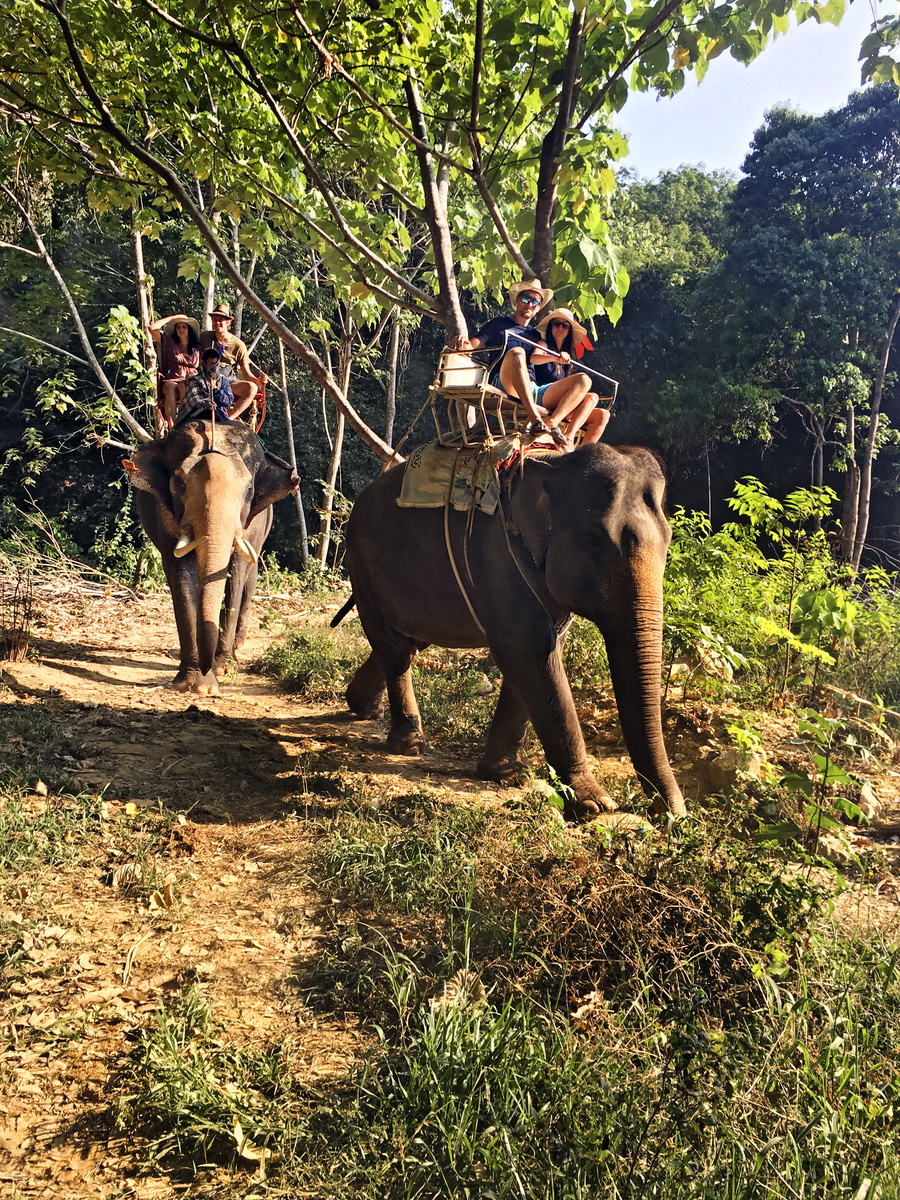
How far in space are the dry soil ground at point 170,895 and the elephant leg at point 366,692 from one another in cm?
14

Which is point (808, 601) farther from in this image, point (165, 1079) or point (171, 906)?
point (165, 1079)

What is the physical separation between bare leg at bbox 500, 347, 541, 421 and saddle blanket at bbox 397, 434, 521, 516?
168 millimetres

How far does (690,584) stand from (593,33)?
3486 mm

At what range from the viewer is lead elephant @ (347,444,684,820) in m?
3.79

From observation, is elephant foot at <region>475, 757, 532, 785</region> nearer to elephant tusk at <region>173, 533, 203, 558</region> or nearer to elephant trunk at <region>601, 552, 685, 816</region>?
elephant trunk at <region>601, 552, 685, 816</region>

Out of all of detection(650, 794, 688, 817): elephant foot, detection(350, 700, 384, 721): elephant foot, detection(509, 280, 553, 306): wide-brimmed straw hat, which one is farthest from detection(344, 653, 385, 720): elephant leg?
detection(650, 794, 688, 817): elephant foot

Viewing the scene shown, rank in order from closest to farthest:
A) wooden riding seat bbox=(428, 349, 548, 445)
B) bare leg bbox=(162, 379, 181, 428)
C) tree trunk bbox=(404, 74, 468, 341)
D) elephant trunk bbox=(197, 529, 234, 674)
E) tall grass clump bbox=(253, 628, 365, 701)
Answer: wooden riding seat bbox=(428, 349, 548, 445)
tree trunk bbox=(404, 74, 468, 341)
elephant trunk bbox=(197, 529, 234, 674)
tall grass clump bbox=(253, 628, 365, 701)
bare leg bbox=(162, 379, 181, 428)

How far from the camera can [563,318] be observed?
4883mm

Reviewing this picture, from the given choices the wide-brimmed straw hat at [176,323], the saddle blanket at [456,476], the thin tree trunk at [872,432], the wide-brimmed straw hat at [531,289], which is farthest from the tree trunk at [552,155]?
the thin tree trunk at [872,432]

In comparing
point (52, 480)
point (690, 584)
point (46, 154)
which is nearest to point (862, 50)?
point (690, 584)

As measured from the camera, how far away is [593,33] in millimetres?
4746

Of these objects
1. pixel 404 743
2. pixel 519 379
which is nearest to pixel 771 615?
pixel 404 743

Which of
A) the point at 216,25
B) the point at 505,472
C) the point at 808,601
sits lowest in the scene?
the point at 808,601

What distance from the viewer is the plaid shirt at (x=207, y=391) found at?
7.20m
